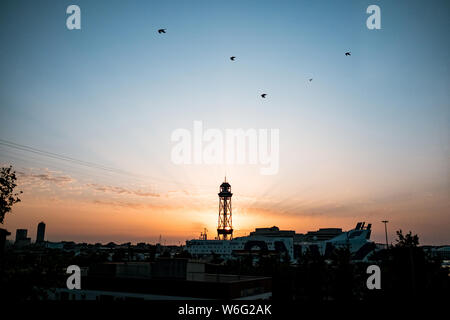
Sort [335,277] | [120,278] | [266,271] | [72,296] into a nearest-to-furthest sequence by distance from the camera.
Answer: [120,278], [72,296], [335,277], [266,271]

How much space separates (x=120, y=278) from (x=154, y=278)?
11.9ft

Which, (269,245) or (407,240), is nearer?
(407,240)

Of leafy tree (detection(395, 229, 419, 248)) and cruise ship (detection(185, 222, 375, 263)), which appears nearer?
leafy tree (detection(395, 229, 419, 248))

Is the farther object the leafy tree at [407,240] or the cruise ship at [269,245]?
the cruise ship at [269,245]

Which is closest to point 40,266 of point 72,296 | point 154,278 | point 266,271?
point 154,278
